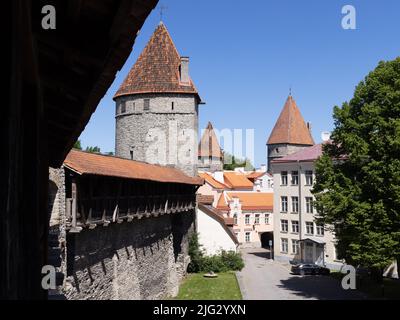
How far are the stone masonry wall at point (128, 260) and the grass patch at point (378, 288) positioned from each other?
33.2ft

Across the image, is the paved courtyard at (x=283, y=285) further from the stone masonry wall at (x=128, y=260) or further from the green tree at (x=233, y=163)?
the green tree at (x=233, y=163)

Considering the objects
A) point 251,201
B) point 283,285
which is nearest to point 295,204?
point 283,285

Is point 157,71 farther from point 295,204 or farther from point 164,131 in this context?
point 295,204

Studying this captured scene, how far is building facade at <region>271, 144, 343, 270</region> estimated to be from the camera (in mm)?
35438

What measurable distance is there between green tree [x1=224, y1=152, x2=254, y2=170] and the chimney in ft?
198

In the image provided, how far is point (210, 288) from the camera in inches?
1033

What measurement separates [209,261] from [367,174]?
15810mm

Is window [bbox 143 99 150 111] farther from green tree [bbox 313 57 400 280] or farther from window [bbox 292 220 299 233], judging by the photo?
green tree [bbox 313 57 400 280]

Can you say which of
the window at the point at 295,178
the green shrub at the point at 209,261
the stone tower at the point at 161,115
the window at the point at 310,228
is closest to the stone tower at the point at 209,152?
the window at the point at 295,178

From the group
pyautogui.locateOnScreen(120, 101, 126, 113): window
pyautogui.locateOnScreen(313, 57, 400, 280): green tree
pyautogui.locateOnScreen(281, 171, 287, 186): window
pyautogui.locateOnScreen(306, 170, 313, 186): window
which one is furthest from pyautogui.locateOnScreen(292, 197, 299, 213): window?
pyautogui.locateOnScreen(120, 101, 126, 113): window

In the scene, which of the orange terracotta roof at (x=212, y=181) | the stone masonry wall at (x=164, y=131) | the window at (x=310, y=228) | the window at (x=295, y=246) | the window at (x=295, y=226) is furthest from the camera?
Result: the orange terracotta roof at (x=212, y=181)

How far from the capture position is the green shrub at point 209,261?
32.4m

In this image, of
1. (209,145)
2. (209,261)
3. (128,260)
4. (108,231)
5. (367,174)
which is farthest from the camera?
(209,145)
